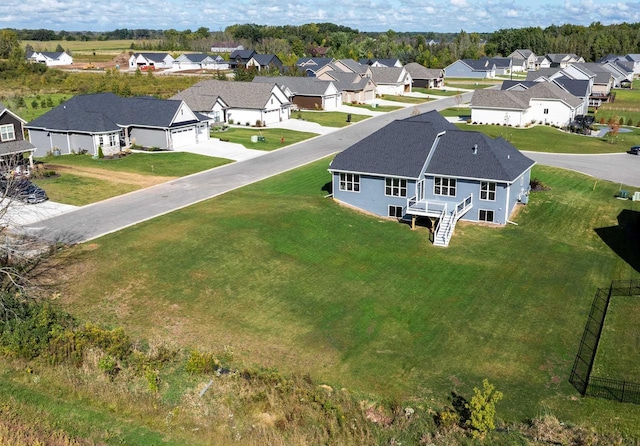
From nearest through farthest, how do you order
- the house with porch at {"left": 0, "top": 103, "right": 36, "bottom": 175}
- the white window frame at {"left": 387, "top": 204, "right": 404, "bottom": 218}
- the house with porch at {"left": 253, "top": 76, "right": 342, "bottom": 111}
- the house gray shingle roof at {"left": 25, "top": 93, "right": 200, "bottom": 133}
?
the white window frame at {"left": 387, "top": 204, "right": 404, "bottom": 218} → the house with porch at {"left": 0, "top": 103, "right": 36, "bottom": 175} → the house gray shingle roof at {"left": 25, "top": 93, "right": 200, "bottom": 133} → the house with porch at {"left": 253, "top": 76, "right": 342, "bottom": 111}

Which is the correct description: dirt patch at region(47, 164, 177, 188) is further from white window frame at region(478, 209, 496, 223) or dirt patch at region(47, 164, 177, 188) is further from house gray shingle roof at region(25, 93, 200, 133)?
white window frame at region(478, 209, 496, 223)

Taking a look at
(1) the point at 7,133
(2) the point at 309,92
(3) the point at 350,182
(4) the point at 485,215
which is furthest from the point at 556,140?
(1) the point at 7,133

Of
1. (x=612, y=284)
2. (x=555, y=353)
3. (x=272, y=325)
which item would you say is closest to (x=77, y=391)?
(x=272, y=325)

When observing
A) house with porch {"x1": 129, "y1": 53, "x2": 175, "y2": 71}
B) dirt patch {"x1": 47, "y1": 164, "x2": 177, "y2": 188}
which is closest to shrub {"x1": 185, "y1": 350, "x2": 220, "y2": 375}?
dirt patch {"x1": 47, "y1": 164, "x2": 177, "y2": 188}

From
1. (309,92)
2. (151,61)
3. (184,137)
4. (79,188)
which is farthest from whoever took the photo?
(151,61)

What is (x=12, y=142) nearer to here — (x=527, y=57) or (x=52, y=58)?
(x=52, y=58)

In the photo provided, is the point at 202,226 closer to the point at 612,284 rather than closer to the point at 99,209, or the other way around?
the point at 99,209
